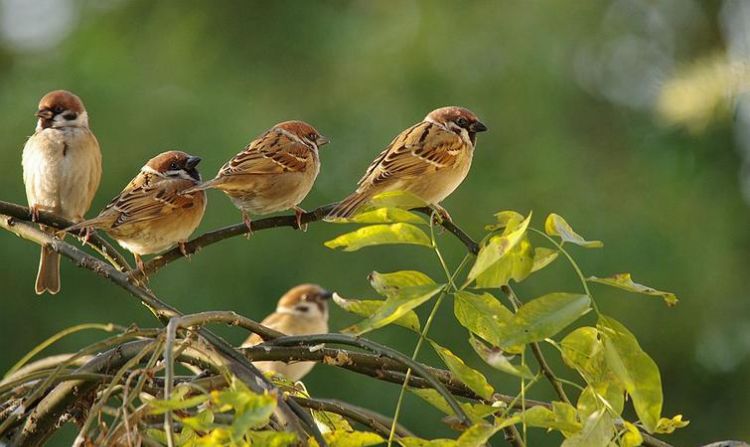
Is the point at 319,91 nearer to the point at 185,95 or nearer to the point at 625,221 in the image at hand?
the point at 185,95

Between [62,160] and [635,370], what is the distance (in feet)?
8.86

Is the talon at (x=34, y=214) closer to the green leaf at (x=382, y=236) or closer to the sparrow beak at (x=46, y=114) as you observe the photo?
the green leaf at (x=382, y=236)

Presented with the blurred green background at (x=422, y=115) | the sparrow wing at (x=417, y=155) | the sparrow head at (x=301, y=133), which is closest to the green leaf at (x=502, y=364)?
the sparrow wing at (x=417, y=155)

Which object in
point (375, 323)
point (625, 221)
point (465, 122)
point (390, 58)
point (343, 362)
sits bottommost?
point (625, 221)

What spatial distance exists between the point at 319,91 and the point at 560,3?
2.06 metres

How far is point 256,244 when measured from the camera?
668 cm

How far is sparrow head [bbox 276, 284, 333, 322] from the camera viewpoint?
5.67 meters

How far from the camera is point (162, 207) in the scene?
3354 mm

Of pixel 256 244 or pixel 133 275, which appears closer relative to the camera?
pixel 133 275

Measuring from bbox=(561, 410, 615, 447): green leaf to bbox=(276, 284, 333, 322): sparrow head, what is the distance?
432 cm

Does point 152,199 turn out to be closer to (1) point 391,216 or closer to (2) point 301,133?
(2) point 301,133

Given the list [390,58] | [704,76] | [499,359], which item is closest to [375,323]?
[499,359]

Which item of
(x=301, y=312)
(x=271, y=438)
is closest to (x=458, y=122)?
(x=301, y=312)

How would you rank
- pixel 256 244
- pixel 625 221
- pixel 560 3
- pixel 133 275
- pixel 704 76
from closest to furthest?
pixel 133 275, pixel 704 76, pixel 256 244, pixel 625 221, pixel 560 3
